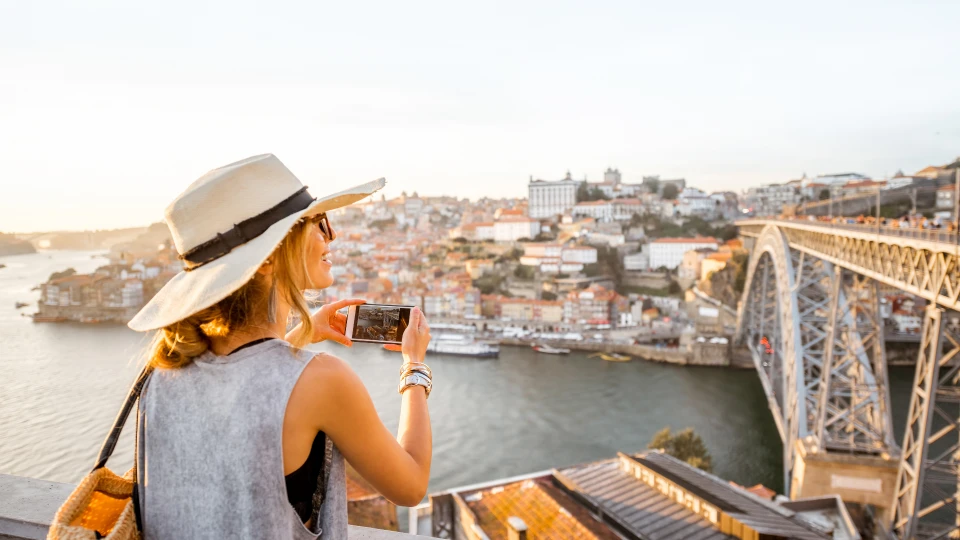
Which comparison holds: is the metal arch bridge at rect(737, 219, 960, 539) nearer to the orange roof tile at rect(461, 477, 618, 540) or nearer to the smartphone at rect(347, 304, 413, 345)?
the orange roof tile at rect(461, 477, 618, 540)

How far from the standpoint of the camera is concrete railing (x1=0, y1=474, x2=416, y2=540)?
1.89 ft

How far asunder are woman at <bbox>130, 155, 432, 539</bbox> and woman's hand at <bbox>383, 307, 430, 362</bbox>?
0.20 feet

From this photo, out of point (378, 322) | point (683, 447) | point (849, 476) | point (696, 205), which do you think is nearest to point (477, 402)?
point (683, 447)

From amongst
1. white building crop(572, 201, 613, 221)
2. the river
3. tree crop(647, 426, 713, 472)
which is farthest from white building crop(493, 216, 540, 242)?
tree crop(647, 426, 713, 472)

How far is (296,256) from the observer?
40cm

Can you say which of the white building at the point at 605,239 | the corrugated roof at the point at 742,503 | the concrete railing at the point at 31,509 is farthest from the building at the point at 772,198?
the concrete railing at the point at 31,509

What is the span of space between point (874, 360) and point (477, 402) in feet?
20.2

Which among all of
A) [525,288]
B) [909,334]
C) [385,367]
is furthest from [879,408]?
[525,288]

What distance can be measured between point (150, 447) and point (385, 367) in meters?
10.4

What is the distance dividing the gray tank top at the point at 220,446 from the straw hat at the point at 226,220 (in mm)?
44

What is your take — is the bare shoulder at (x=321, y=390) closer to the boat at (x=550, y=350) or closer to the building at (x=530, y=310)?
the boat at (x=550, y=350)

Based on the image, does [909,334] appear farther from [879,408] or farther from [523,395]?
[879,408]

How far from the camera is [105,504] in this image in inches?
14.9

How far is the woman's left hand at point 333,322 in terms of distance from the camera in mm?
528
